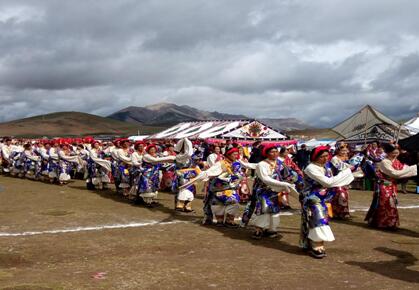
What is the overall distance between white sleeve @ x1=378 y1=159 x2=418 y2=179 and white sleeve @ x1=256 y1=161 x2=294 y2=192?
241 cm

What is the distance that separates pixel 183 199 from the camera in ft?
36.3

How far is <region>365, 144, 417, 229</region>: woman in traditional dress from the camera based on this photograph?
893 cm

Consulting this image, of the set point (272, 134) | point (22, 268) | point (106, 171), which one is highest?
point (272, 134)

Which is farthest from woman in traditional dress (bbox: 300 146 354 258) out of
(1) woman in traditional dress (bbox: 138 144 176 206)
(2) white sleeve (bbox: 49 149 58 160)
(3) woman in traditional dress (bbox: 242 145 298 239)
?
(2) white sleeve (bbox: 49 149 58 160)

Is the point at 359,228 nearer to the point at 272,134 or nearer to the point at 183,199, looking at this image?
the point at 183,199

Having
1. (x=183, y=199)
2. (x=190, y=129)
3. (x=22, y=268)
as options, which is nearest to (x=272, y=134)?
(x=190, y=129)

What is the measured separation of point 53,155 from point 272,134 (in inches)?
709

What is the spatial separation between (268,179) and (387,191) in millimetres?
3171

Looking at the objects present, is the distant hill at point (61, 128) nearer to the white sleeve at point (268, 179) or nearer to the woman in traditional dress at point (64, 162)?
the woman in traditional dress at point (64, 162)

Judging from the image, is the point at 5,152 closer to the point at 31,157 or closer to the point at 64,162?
the point at 31,157

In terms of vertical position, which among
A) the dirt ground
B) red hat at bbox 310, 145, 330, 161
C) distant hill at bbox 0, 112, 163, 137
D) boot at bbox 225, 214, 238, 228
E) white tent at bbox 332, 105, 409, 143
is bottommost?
the dirt ground

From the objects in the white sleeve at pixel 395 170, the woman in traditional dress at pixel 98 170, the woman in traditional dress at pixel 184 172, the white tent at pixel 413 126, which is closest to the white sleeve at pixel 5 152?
the woman in traditional dress at pixel 98 170

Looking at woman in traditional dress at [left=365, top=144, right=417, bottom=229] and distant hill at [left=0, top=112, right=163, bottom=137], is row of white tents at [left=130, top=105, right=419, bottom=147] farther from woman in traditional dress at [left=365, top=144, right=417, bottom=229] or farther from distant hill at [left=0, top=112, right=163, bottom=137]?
distant hill at [left=0, top=112, right=163, bottom=137]

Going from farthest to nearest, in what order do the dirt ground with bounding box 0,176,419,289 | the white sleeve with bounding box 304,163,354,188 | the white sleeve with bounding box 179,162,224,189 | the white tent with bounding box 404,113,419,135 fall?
the white tent with bounding box 404,113,419,135, the white sleeve with bounding box 179,162,224,189, the white sleeve with bounding box 304,163,354,188, the dirt ground with bounding box 0,176,419,289
